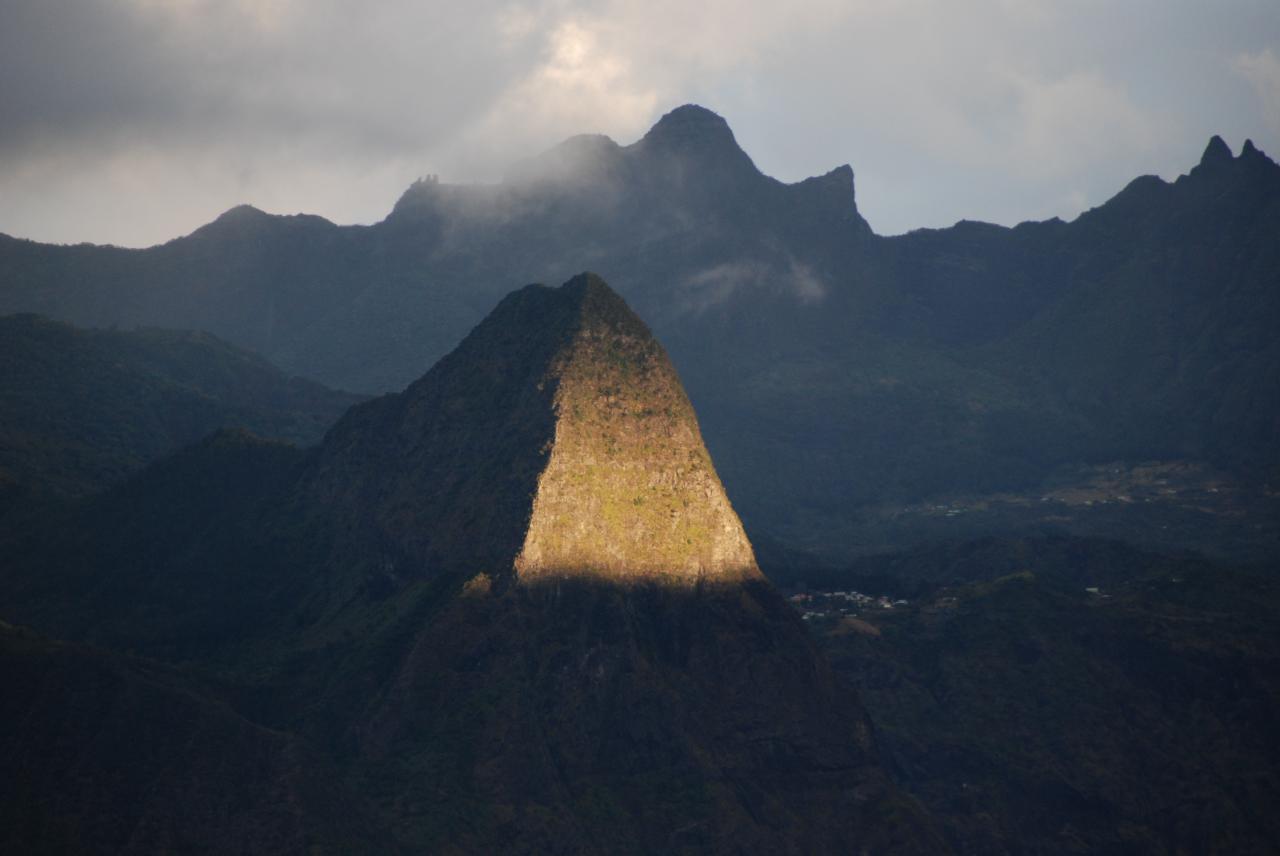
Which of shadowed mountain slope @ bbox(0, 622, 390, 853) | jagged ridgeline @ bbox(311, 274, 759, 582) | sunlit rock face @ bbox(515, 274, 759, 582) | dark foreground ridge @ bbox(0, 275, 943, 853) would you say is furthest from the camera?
jagged ridgeline @ bbox(311, 274, 759, 582)

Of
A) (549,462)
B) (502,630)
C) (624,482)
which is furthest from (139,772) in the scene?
(624,482)

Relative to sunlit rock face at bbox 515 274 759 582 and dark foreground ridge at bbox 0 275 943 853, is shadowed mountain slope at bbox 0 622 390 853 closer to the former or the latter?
dark foreground ridge at bbox 0 275 943 853

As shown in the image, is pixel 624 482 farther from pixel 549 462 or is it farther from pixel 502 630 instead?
pixel 502 630

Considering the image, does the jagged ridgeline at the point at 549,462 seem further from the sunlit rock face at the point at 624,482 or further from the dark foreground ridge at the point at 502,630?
the dark foreground ridge at the point at 502,630

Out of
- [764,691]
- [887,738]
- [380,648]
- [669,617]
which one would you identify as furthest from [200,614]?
[887,738]

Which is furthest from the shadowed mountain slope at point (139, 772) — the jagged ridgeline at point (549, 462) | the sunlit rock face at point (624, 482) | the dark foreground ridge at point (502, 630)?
the sunlit rock face at point (624, 482)

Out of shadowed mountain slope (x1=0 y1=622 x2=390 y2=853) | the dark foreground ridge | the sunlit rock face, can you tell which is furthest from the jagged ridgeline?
shadowed mountain slope (x1=0 y1=622 x2=390 y2=853)
